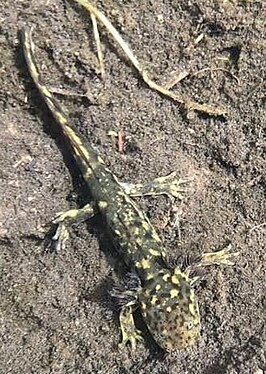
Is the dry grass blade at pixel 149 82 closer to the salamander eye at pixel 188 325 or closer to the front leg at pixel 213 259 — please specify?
the front leg at pixel 213 259

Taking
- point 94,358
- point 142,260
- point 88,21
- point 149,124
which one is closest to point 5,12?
point 88,21

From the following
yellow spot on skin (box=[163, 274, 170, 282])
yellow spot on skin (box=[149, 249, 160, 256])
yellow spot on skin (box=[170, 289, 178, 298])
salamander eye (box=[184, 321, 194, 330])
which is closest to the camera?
salamander eye (box=[184, 321, 194, 330])

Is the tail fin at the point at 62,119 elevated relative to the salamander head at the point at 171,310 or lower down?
elevated

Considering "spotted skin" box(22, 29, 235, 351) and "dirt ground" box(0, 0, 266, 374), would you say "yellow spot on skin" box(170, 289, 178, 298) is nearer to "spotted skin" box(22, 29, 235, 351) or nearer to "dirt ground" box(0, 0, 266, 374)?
"spotted skin" box(22, 29, 235, 351)

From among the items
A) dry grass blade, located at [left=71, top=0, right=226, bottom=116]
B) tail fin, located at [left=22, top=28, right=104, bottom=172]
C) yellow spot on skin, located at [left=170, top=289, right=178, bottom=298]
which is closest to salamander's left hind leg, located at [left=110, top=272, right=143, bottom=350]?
yellow spot on skin, located at [left=170, top=289, right=178, bottom=298]

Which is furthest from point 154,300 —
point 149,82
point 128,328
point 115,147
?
point 149,82

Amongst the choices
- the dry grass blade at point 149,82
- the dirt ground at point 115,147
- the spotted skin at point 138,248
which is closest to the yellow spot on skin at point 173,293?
the spotted skin at point 138,248
